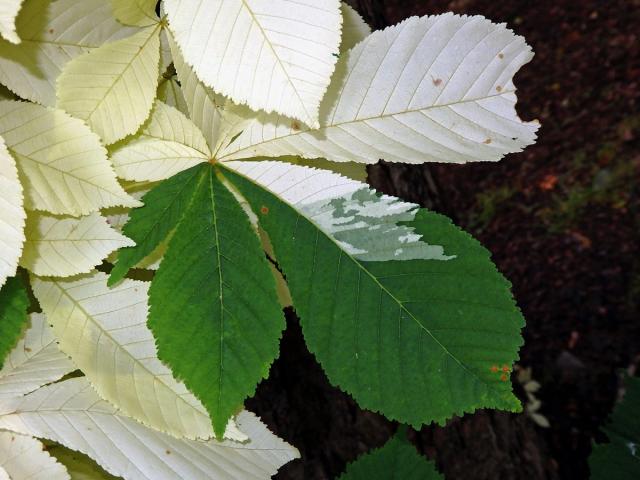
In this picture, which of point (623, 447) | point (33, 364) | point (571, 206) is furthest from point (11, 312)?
point (571, 206)

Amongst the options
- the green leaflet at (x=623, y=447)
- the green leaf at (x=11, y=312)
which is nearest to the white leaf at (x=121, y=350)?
the green leaf at (x=11, y=312)

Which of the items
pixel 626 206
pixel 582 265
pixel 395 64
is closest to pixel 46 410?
pixel 395 64

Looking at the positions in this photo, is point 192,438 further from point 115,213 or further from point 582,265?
point 582,265

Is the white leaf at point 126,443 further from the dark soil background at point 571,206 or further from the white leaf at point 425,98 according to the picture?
the dark soil background at point 571,206

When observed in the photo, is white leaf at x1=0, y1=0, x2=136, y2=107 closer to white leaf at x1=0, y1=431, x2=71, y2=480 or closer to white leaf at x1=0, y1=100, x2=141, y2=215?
white leaf at x1=0, y1=100, x2=141, y2=215

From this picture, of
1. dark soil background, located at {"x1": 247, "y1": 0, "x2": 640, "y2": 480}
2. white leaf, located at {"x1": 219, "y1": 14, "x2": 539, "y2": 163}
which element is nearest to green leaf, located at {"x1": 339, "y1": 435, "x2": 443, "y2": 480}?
white leaf, located at {"x1": 219, "y1": 14, "x2": 539, "y2": 163}

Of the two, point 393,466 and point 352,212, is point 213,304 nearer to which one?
point 352,212

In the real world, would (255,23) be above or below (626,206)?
below

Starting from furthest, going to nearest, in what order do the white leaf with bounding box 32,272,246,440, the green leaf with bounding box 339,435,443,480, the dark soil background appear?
the dark soil background → the green leaf with bounding box 339,435,443,480 → the white leaf with bounding box 32,272,246,440
